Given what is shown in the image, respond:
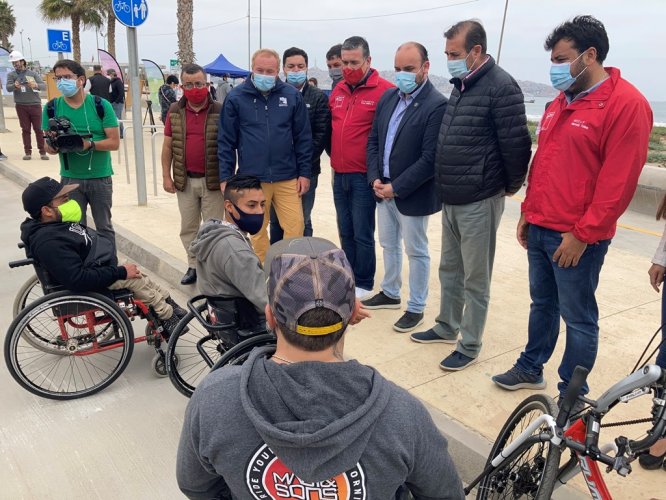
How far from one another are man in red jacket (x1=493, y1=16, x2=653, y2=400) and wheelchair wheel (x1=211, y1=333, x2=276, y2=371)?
1523 mm

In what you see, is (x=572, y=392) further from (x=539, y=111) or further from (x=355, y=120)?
(x=539, y=111)

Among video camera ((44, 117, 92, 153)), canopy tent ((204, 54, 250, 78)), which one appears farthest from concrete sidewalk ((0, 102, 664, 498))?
canopy tent ((204, 54, 250, 78))

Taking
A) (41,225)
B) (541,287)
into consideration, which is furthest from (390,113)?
(41,225)

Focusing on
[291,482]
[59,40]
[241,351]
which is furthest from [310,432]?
[59,40]

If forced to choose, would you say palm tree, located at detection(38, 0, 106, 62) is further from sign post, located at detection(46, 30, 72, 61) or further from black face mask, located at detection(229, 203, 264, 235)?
black face mask, located at detection(229, 203, 264, 235)

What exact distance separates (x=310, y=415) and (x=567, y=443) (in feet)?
3.33

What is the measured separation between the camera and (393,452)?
1181 mm

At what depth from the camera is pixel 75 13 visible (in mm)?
33406

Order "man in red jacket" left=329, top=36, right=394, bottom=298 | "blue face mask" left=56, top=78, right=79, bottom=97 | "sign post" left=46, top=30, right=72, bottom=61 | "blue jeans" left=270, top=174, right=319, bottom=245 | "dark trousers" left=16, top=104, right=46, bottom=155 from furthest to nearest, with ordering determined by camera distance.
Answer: "sign post" left=46, top=30, right=72, bottom=61
"dark trousers" left=16, top=104, right=46, bottom=155
"blue jeans" left=270, top=174, right=319, bottom=245
"blue face mask" left=56, top=78, right=79, bottom=97
"man in red jacket" left=329, top=36, right=394, bottom=298

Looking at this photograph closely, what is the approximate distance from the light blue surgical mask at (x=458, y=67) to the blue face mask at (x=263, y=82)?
165cm

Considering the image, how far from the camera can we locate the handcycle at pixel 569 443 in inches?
63.2

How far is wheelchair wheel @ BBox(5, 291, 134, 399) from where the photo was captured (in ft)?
10.3

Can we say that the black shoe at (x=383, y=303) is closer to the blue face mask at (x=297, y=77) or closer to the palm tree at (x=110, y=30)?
the blue face mask at (x=297, y=77)

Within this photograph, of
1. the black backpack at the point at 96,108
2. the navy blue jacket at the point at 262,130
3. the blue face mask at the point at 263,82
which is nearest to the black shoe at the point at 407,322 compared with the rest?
the navy blue jacket at the point at 262,130
